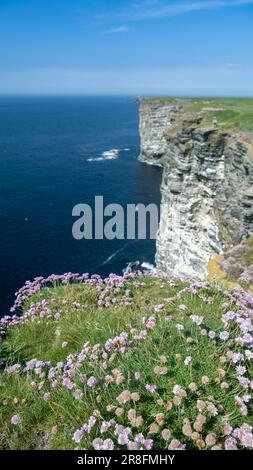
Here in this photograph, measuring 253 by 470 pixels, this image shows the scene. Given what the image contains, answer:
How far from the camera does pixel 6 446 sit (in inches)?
197

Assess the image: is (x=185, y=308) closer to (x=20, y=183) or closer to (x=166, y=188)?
(x=166, y=188)

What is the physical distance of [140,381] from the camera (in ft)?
16.0

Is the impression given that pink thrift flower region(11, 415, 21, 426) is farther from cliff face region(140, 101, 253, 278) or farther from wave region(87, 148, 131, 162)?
wave region(87, 148, 131, 162)

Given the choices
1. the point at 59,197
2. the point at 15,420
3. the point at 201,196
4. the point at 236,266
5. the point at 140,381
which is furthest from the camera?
the point at 59,197

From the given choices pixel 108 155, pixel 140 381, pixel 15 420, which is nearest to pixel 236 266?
A: pixel 140 381

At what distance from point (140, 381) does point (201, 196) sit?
4004 cm

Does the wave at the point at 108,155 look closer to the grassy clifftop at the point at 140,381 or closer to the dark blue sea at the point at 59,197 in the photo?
the dark blue sea at the point at 59,197

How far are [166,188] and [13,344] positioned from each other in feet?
140

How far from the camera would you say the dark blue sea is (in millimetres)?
57000

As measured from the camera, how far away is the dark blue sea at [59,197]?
187ft

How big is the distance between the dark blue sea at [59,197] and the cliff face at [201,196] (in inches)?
507

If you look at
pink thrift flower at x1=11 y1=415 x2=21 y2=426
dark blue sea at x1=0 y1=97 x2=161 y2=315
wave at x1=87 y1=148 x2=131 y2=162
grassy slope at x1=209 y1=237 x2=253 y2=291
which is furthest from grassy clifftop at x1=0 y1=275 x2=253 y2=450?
wave at x1=87 y1=148 x2=131 y2=162

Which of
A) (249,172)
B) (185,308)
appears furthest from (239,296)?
(249,172)

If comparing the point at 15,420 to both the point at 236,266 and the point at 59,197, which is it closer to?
the point at 236,266
